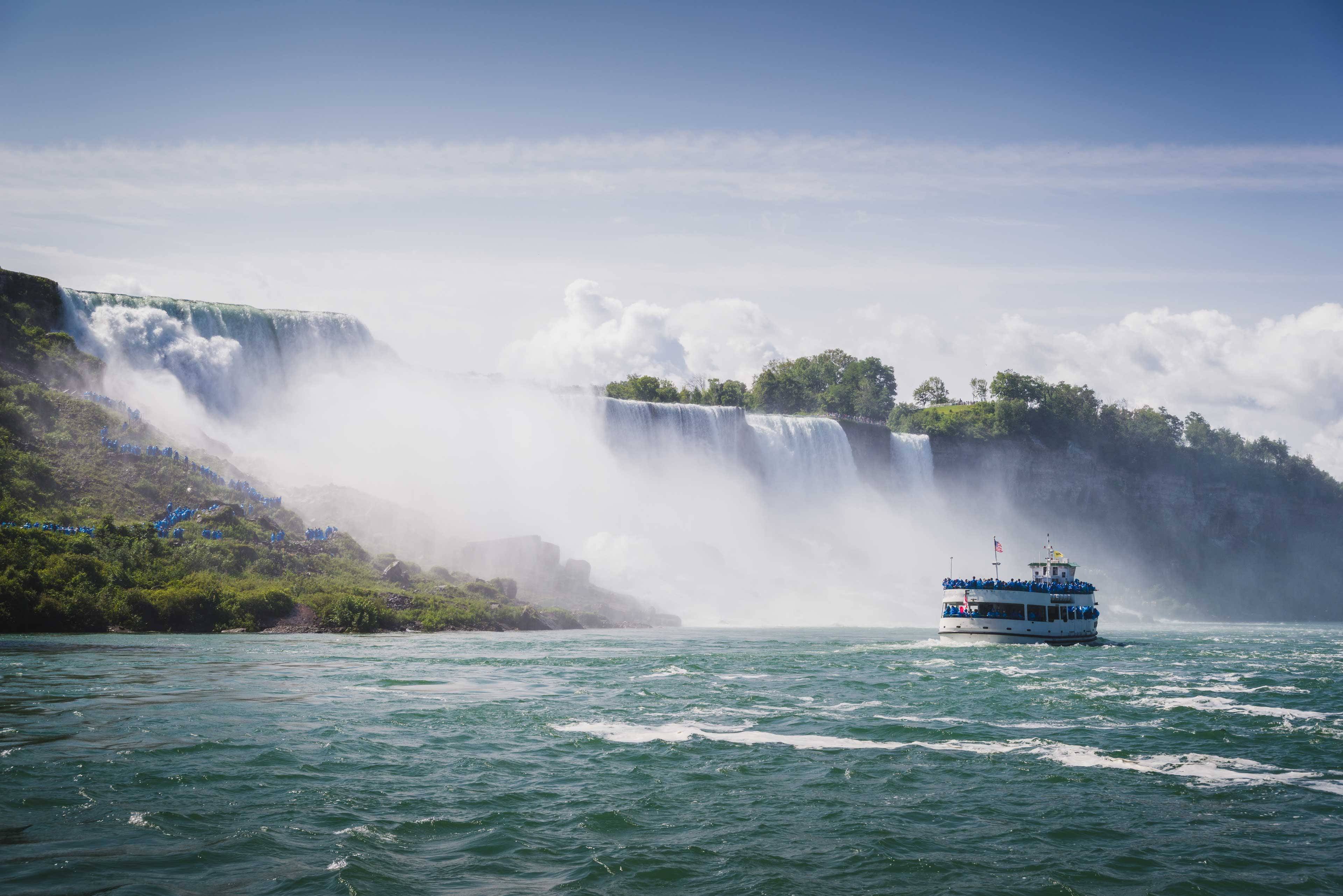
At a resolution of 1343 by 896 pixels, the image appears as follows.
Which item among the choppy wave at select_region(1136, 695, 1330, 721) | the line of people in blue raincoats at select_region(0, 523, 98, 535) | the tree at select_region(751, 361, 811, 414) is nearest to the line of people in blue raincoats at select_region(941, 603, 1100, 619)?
the choppy wave at select_region(1136, 695, 1330, 721)

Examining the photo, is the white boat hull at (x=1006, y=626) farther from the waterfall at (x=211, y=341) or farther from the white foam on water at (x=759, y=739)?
the waterfall at (x=211, y=341)

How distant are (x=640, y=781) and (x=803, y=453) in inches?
2811

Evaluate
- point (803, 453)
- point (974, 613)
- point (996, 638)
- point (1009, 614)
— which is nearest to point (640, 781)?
point (996, 638)

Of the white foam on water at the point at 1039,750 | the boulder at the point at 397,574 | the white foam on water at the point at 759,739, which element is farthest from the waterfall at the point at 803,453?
the white foam on water at the point at 1039,750

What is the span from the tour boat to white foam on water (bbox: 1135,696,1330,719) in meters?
19.2

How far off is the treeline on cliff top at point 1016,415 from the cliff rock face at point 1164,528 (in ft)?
6.74

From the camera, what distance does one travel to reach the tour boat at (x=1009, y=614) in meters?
46.4

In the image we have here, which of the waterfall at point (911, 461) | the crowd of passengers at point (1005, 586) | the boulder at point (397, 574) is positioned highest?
the waterfall at point (911, 461)

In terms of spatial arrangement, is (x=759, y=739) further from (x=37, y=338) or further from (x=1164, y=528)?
(x=1164, y=528)

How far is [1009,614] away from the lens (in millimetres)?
47438

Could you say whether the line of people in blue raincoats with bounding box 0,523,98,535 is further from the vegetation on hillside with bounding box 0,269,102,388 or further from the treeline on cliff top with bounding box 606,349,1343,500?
the treeline on cliff top with bounding box 606,349,1343,500

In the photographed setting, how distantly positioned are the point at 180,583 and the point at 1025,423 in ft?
323

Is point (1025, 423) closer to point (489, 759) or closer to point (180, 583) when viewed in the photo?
point (180, 583)

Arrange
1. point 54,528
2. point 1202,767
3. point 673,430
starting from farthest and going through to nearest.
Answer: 1. point 673,430
2. point 54,528
3. point 1202,767
